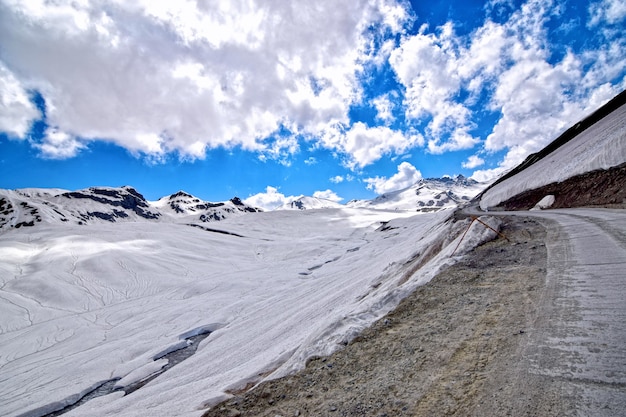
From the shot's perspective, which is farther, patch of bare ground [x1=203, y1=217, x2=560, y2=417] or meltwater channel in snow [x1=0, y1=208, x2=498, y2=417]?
meltwater channel in snow [x1=0, y1=208, x2=498, y2=417]

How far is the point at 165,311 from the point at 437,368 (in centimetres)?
2461

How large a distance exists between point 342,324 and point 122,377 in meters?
13.4

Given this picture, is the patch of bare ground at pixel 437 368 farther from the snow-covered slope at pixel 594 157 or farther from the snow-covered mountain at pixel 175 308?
the snow-covered slope at pixel 594 157

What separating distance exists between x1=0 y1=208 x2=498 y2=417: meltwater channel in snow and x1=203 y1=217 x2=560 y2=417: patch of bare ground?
685 mm

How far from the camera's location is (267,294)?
25.5 m

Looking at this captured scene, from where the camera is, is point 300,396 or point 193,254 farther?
point 193,254

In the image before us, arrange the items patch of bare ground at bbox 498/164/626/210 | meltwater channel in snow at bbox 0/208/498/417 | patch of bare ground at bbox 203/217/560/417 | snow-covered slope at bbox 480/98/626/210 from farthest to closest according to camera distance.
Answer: snow-covered slope at bbox 480/98/626/210 → patch of bare ground at bbox 498/164/626/210 → meltwater channel in snow at bbox 0/208/498/417 → patch of bare ground at bbox 203/217/560/417

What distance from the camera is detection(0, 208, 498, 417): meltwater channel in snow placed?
826 cm

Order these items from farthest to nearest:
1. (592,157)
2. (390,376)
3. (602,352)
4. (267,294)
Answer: (267,294) < (592,157) < (390,376) < (602,352)

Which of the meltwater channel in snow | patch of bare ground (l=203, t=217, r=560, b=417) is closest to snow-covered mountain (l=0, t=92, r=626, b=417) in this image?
the meltwater channel in snow

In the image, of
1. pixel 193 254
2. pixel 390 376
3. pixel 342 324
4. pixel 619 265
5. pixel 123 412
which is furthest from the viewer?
pixel 193 254

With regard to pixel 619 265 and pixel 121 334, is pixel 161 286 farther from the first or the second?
pixel 619 265

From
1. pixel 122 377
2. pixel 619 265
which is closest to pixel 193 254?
pixel 122 377

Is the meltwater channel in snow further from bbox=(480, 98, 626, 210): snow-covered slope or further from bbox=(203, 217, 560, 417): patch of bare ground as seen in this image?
bbox=(480, 98, 626, 210): snow-covered slope
